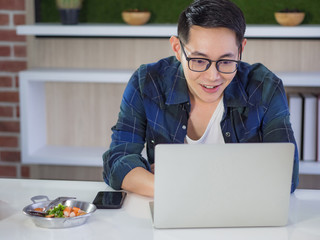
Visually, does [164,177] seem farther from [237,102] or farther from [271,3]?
[271,3]

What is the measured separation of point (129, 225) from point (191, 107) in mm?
682

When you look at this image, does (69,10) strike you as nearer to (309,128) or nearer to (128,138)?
(128,138)

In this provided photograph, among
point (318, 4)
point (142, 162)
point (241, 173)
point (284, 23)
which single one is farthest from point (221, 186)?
point (318, 4)

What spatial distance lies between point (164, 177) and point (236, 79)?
760 mm

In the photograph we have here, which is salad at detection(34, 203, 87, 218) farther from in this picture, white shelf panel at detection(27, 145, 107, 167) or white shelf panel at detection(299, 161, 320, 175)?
white shelf panel at detection(299, 161, 320, 175)

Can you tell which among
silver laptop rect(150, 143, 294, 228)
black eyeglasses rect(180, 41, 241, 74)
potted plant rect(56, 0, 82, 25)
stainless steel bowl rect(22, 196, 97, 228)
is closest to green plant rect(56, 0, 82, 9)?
potted plant rect(56, 0, 82, 25)

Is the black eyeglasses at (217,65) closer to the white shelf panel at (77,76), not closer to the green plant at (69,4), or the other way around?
the white shelf panel at (77,76)

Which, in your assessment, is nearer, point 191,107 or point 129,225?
point 129,225

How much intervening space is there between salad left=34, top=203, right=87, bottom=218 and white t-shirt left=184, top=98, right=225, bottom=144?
60cm

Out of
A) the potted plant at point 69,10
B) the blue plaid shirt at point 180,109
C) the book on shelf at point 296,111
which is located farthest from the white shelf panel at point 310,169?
the potted plant at point 69,10

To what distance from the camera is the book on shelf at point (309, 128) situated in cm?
267

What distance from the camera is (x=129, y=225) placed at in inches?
52.6

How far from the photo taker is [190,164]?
4.05 ft

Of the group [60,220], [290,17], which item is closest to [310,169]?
[290,17]
